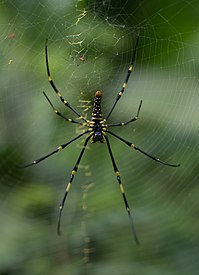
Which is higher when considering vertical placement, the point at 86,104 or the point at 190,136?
the point at 86,104

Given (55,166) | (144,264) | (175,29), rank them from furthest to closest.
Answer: (55,166) → (175,29) → (144,264)

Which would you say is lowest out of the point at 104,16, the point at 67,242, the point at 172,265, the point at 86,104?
the point at 172,265

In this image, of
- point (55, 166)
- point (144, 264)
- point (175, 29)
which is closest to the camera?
point (144, 264)

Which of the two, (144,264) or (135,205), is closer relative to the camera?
(144,264)

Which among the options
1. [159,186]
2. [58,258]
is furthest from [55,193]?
[159,186]

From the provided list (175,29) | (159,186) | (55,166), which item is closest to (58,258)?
(55,166)

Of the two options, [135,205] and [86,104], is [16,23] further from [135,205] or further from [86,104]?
[135,205]
